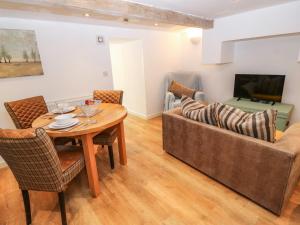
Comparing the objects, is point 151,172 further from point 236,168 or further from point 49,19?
point 49,19

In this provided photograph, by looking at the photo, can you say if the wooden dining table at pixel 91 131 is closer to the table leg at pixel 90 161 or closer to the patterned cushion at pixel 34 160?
the table leg at pixel 90 161

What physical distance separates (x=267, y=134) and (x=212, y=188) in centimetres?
85

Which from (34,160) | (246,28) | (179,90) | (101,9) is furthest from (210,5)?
(34,160)

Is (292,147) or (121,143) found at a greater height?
(292,147)

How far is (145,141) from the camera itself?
3.20m

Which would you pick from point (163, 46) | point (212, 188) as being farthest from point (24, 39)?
point (212, 188)

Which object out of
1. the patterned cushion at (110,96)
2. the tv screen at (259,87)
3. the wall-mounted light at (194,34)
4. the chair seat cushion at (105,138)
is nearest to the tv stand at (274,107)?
the tv screen at (259,87)

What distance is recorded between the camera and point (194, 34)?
4188 mm

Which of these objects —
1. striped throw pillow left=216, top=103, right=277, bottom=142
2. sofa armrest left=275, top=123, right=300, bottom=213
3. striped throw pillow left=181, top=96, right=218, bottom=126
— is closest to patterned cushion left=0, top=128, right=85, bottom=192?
striped throw pillow left=181, top=96, right=218, bottom=126

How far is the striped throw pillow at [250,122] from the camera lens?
5.07 feet

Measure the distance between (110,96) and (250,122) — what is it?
6.65 feet

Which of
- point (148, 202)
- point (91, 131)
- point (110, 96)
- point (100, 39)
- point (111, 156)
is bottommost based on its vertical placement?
point (148, 202)

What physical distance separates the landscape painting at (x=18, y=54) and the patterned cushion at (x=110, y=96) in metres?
0.99

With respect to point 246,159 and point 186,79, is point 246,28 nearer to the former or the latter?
point 186,79
